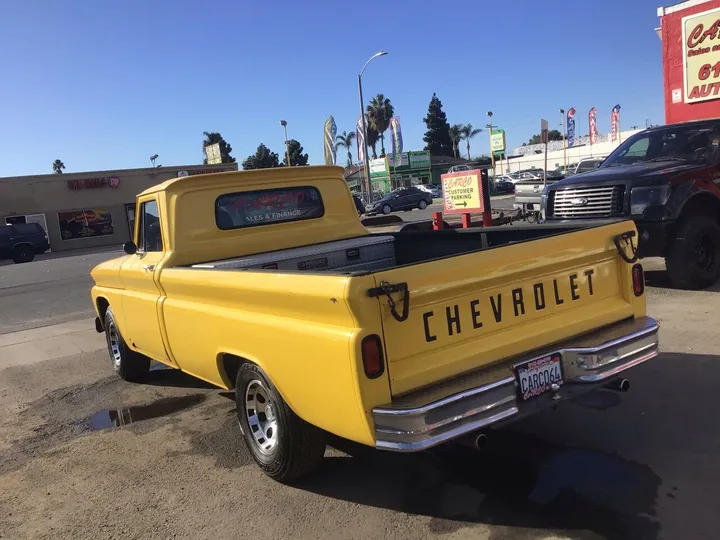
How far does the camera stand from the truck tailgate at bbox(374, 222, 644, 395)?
301 cm

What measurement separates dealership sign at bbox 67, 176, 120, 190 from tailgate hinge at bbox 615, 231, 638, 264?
41.2m

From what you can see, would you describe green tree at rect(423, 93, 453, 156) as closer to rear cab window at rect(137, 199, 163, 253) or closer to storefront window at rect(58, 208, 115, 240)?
storefront window at rect(58, 208, 115, 240)

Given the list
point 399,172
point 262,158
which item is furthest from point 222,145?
point 399,172

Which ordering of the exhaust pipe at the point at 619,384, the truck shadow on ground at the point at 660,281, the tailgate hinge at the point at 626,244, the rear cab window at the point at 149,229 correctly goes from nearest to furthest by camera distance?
the exhaust pipe at the point at 619,384, the tailgate hinge at the point at 626,244, the rear cab window at the point at 149,229, the truck shadow on ground at the point at 660,281

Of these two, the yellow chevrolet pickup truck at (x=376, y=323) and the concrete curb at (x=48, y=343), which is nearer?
the yellow chevrolet pickup truck at (x=376, y=323)

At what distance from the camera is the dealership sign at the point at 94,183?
3947 centimetres

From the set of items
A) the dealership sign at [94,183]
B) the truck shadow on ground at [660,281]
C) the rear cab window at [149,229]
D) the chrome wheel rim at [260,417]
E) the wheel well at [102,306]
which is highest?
the dealership sign at [94,183]

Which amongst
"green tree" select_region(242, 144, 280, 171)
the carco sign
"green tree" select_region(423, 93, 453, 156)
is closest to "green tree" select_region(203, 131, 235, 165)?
"green tree" select_region(242, 144, 280, 171)

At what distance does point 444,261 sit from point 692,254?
5781mm

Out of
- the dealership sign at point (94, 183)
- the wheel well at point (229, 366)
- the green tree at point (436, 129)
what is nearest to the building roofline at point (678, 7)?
the wheel well at point (229, 366)

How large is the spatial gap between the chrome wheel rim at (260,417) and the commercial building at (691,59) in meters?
12.5

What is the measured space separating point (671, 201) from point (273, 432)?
5952 millimetres

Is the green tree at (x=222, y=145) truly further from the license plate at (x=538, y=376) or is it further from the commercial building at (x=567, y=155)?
the license plate at (x=538, y=376)

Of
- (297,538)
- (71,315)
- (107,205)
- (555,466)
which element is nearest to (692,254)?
(555,466)
